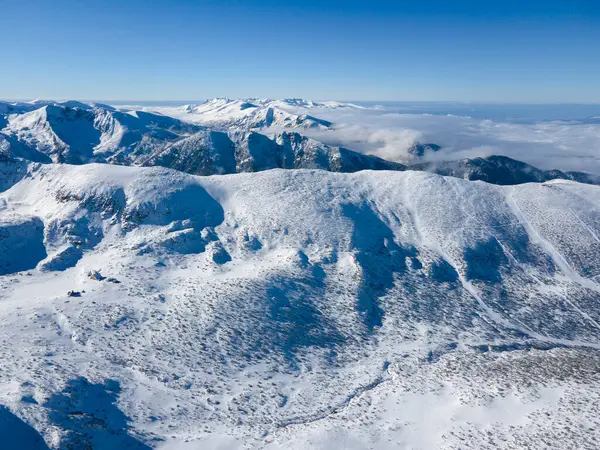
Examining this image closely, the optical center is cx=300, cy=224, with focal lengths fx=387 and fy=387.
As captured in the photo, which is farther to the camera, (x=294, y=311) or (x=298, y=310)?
(x=298, y=310)

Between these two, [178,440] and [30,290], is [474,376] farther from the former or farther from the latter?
[30,290]

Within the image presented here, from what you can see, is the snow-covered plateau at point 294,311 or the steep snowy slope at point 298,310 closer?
the snow-covered plateau at point 294,311

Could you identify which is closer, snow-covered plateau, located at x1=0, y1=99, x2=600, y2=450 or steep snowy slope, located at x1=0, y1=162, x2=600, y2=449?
snow-covered plateau, located at x1=0, y1=99, x2=600, y2=450
